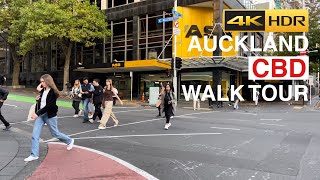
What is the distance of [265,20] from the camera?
3152 cm

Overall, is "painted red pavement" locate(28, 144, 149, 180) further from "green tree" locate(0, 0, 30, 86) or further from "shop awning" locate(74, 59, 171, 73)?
"green tree" locate(0, 0, 30, 86)

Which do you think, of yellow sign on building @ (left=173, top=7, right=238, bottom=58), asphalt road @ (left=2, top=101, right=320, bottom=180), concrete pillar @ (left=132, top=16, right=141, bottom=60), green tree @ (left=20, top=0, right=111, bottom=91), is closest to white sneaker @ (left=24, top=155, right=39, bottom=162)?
asphalt road @ (left=2, top=101, right=320, bottom=180)

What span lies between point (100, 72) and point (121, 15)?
6806mm

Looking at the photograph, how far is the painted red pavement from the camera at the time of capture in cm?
617

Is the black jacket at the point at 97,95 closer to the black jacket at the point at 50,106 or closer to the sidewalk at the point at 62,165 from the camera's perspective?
the sidewalk at the point at 62,165

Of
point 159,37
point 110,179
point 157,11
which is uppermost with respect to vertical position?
point 157,11

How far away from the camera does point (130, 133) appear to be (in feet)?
37.8

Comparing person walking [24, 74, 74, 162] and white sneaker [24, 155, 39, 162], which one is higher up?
person walking [24, 74, 74, 162]

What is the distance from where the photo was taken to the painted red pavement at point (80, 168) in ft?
20.2

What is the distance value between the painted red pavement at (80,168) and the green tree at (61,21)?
25482 millimetres

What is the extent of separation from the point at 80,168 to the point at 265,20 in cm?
2799

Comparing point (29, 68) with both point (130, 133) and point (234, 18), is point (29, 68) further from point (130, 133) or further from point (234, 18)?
point (130, 133)

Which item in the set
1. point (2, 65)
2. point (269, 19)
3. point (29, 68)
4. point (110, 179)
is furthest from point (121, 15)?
point (110, 179)

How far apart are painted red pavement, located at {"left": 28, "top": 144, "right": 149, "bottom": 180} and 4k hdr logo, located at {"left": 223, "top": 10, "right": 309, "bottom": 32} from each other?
2592 cm
